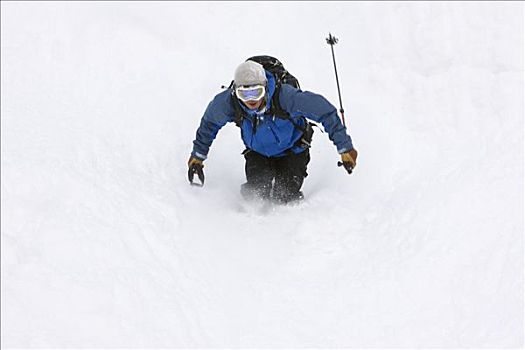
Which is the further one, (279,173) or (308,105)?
(279,173)

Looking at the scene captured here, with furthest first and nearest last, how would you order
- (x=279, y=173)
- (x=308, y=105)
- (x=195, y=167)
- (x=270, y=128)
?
(x=279, y=173) < (x=195, y=167) < (x=270, y=128) < (x=308, y=105)

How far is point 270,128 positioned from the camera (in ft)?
20.7

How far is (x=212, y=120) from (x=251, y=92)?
831mm

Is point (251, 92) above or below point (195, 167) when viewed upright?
above

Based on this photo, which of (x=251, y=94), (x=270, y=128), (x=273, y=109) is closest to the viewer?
(x=251, y=94)

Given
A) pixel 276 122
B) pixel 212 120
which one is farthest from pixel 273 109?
pixel 212 120

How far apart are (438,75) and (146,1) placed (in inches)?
182

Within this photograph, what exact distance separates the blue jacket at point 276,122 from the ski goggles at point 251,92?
0.52ft

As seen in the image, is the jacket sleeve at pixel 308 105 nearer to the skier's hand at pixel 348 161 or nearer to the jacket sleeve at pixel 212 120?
the skier's hand at pixel 348 161

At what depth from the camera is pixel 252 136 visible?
6.50 m

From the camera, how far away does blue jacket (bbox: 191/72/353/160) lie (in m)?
5.90

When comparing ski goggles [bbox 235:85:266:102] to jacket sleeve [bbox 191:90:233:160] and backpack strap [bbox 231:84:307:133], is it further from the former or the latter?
jacket sleeve [bbox 191:90:233:160]

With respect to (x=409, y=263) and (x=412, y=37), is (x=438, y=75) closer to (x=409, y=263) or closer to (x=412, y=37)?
(x=412, y=37)

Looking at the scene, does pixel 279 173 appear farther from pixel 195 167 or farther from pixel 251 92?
pixel 251 92
